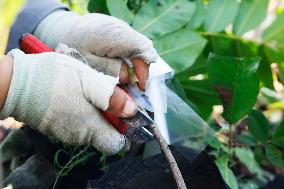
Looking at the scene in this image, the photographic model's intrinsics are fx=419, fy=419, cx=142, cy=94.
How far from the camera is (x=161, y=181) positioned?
103 cm

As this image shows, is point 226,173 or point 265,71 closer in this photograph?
point 226,173

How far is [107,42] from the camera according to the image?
1048mm

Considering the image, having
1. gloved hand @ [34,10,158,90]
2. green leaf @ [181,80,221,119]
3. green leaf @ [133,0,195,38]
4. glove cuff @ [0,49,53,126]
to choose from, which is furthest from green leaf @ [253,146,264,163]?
glove cuff @ [0,49,53,126]

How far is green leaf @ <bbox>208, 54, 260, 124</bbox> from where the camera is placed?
1.11 metres

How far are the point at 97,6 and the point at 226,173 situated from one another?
0.65m

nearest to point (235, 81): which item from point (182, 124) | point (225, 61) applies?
point (225, 61)

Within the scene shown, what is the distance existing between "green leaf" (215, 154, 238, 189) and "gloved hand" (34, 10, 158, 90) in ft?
1.06

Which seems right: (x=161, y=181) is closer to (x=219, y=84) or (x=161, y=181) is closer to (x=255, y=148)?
(x=219, y=84)

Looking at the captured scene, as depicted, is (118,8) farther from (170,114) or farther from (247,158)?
(247,158)

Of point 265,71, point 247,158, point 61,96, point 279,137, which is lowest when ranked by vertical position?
point 247,158

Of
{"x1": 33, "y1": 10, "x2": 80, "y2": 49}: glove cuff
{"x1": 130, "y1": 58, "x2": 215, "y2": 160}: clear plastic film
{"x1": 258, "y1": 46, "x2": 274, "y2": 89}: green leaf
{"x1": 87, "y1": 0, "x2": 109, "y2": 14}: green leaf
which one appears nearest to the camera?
{"x1": 130, "y1": 58, "x2": 215, "y2": 160}: clear plastic film

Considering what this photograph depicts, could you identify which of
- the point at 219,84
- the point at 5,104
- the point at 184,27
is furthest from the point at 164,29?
the point at 5,104

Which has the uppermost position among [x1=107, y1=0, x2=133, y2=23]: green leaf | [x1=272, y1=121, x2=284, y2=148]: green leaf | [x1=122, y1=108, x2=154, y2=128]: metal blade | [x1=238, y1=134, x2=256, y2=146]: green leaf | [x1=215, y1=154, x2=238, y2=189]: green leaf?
[x1=107, y1=0, x2=133, y2=23]: green leaf

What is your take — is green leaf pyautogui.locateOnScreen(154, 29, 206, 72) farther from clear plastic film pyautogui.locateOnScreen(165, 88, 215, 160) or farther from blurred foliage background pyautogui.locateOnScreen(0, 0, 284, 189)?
clear plastic film pyautogui.locateOnScreen(165, 88, 215, 160)
